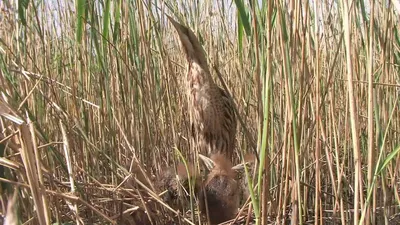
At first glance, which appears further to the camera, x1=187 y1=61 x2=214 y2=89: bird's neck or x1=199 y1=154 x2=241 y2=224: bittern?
x1=187 y1=61 x2=214 y2=89: bird's neck

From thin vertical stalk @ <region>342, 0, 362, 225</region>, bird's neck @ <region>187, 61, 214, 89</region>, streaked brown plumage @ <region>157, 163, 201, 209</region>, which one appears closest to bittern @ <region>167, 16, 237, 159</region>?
bird's neck @ <region>187, 61, 214, 89</region>

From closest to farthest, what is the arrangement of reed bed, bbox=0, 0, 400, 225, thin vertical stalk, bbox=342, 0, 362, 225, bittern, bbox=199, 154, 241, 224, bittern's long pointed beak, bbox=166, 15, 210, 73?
thin vertical stalk, bbox=342, 0, 362, 225 < reed bed, bbox=0, 0, 400, 225 < bittern, bbox=199, 154, 241, 224 < bittern's long pointed beak, bbox=166, 15, 210, 73

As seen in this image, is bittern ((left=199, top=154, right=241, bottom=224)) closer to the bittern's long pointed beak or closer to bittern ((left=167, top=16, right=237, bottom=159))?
bittern ((left=167, top=16, right=237, bottom=159))

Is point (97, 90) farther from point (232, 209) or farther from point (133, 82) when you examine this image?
point (232, 209)

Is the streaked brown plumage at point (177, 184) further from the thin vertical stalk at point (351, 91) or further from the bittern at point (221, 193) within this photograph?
the thin vertical stalk at point (351, 91)

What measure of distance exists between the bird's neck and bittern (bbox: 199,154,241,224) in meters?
0.40

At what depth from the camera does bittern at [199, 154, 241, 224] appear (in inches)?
63.9

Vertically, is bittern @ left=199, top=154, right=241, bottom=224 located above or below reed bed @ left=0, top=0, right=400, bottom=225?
below

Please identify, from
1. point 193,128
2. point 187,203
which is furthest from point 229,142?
point 187,203

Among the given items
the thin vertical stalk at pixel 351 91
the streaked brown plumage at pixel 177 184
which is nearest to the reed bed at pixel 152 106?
the streaked brown plumage at pixel 177 184

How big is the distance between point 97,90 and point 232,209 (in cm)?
68

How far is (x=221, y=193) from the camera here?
163 centimetres

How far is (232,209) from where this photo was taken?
1679 millimetres

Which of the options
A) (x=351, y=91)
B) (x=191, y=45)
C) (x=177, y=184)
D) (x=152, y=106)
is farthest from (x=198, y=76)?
(x=351, y=91)
